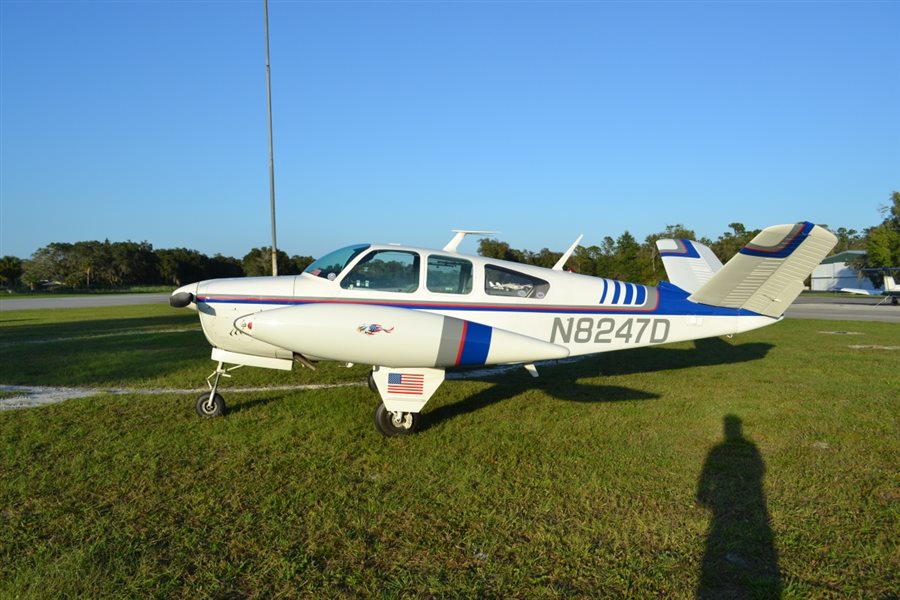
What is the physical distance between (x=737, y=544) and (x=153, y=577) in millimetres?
3463

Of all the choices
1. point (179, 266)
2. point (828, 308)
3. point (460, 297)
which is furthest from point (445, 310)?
point (179, 266)

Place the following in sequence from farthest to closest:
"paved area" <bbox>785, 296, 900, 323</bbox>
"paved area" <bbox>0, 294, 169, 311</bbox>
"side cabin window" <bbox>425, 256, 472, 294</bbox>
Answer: "paved area" <bbox>0, 294, 169, 311</bbox> < "paved area" <bbox>785, 296, 900, 323</bbox> < "side cabin window" <bbox>425, 256, 472, 294</bbox>

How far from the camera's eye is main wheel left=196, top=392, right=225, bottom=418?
21.8 feet

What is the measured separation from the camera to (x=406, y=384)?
5934 mm

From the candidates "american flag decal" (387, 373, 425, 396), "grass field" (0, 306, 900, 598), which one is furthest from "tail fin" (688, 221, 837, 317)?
"american flag decal" (387, 373, 425, 396)

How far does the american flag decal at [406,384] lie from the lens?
5914 millimetres

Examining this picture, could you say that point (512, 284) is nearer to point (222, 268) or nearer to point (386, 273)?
point (386, 273)

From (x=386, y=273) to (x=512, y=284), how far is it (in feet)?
4.99

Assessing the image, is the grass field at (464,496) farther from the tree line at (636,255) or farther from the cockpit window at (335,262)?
the tree line at (636,255)

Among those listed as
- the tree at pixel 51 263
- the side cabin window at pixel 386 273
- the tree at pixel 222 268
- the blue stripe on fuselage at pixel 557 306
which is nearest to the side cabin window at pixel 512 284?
the blue stripe on fuselage at pixel 557 306

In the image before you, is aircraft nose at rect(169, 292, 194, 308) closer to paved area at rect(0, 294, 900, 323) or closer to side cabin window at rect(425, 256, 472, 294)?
side cabin window at rect(425, 256, 472, 294)

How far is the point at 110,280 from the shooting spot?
76.4 metres

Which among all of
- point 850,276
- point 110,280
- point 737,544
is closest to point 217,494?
point 737,544

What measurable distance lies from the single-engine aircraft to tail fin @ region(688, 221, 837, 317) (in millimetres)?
14
